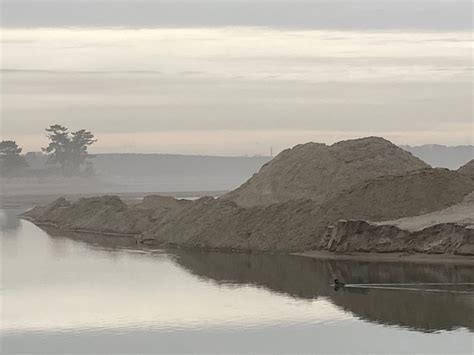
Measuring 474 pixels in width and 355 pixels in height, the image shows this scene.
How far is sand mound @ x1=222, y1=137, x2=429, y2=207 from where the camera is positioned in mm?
41750

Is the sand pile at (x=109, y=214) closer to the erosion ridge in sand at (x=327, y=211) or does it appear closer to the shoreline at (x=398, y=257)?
the erosion ridge in sand at (x=327, y=211)

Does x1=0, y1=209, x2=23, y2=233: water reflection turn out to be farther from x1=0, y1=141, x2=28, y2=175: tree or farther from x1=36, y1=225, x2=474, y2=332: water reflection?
x1=0, y1=141, x2=28, y2=175: tree

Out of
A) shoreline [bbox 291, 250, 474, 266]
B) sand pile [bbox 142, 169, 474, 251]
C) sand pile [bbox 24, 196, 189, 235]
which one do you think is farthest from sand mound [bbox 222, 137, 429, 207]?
shoreline [bbox 291, 250, 474, 266]

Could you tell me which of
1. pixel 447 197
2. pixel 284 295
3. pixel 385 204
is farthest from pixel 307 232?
pixel 284 295

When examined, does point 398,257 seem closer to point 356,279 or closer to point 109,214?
point 356,279

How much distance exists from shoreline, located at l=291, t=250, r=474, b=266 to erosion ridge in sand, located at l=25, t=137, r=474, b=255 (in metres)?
0.21

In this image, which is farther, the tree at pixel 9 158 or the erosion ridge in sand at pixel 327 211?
the tree at pixel 9 158

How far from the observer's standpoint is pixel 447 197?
3669 centimetres

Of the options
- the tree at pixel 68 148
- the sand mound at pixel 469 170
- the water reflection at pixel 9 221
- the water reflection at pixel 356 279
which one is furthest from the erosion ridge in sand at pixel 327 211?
the tree at pixel 68 148

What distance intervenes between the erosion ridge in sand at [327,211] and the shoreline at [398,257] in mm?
210

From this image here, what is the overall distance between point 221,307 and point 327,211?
13.6 metres

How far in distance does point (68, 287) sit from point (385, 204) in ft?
46.0

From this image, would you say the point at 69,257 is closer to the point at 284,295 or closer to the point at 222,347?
the point at 284,295

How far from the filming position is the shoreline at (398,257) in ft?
99.9
